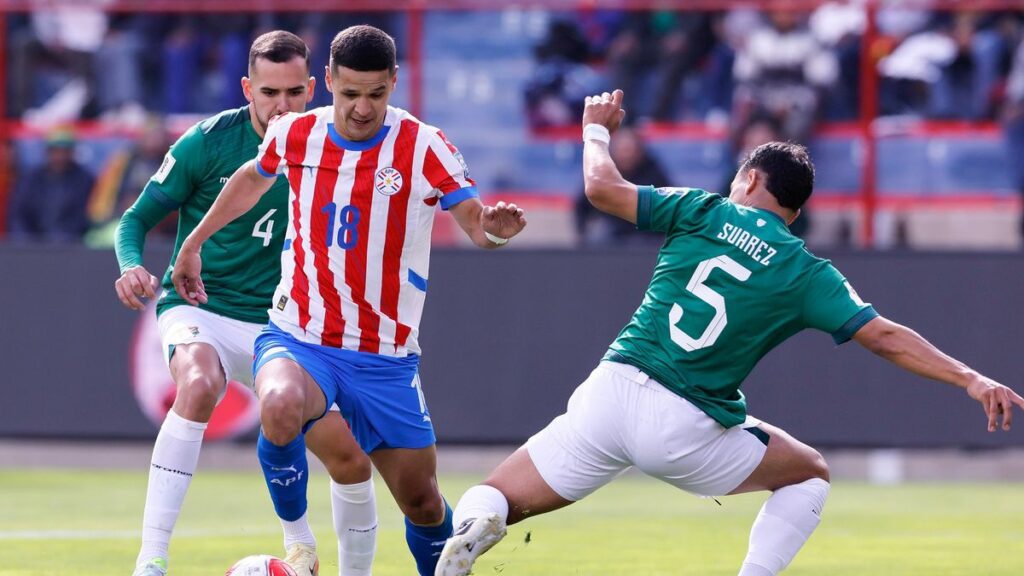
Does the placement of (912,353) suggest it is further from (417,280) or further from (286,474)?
(286,474)

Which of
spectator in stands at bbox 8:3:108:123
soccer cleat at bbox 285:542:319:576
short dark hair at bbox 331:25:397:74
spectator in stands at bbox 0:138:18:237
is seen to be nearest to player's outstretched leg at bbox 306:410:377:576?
soccer cleat at bbox 285:542:319:576

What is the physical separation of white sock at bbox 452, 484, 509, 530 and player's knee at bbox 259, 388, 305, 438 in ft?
2.23

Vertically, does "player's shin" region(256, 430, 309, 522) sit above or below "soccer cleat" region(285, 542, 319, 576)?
above

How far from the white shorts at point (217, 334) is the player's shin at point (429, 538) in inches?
44.5

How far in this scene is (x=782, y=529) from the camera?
6.21 meters

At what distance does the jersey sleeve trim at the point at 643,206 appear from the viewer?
20.1 ft

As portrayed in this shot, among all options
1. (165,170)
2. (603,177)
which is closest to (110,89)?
(165,170)

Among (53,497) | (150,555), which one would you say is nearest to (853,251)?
(53,497)

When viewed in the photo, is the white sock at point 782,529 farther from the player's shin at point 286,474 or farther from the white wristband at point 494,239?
the player's shin at point 286,474

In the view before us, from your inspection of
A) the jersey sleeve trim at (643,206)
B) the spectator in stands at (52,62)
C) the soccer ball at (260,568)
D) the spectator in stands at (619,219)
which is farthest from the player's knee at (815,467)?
the spectator in stands at (52,62)

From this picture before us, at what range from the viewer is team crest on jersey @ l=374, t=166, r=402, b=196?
649 centimetres

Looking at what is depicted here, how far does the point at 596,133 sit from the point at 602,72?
288 inches

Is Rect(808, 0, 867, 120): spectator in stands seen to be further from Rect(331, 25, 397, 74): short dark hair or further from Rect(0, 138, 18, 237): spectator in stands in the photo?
Rect(331, 25, 397, 74): short dark hair

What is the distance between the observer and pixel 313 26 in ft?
44.6
